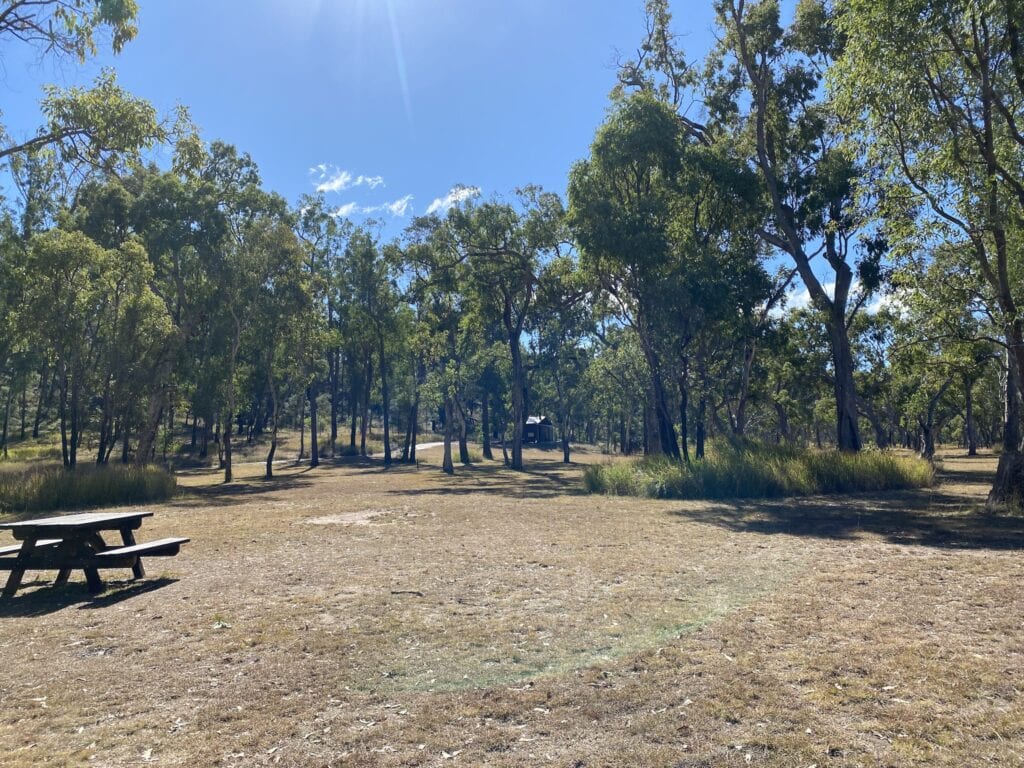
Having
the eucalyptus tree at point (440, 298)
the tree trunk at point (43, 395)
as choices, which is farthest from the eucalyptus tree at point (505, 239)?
the tree trunk at point (43, 395)

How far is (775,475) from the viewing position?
671 inches

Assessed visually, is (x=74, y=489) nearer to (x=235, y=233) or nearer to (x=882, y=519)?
(x=235, y=233)

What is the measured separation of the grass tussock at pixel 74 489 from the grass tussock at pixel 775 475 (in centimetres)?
1411

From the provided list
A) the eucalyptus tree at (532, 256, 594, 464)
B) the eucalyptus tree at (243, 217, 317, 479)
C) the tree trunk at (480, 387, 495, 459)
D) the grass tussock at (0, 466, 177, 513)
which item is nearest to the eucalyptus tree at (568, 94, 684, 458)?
the eucalyptus tree at (532, 256, 594, 464)

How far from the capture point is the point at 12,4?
10328 millimetres

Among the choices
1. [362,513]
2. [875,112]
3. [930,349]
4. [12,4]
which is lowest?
[362,513]

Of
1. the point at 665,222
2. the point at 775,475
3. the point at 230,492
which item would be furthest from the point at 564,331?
the point at 775,475

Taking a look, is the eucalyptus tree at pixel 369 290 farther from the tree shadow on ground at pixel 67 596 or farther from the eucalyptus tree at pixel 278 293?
the tree shadow on ground at pixel 67 596

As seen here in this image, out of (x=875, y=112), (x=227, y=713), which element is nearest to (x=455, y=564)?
(x=227, y=713)

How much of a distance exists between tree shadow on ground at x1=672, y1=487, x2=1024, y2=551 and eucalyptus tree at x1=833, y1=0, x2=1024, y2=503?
1763 millimetres

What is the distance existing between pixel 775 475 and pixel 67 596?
1534cm

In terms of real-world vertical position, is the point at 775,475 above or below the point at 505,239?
below

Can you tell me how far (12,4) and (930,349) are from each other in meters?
18.3

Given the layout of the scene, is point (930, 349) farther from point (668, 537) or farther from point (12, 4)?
point (12, 4)
